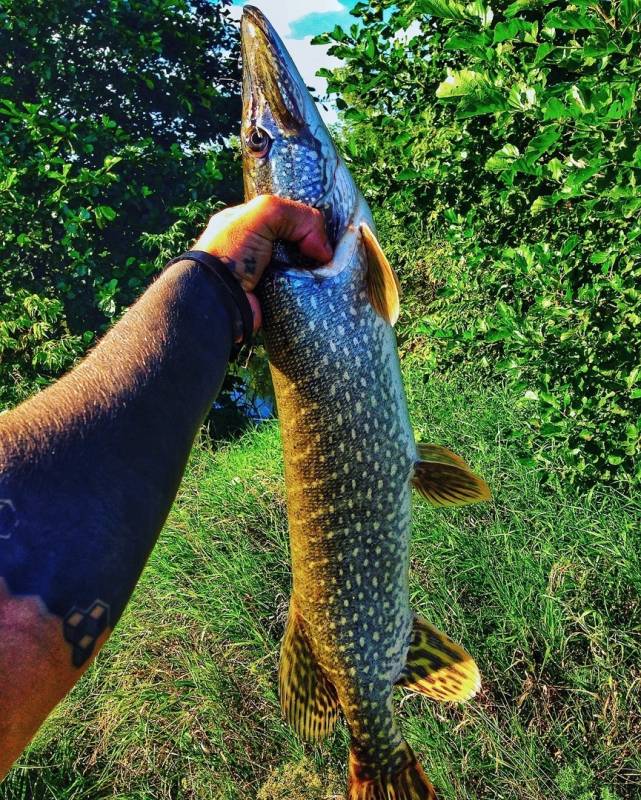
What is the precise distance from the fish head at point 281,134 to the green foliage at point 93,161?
480 centimetres

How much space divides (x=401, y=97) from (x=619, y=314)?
1773 millimetres

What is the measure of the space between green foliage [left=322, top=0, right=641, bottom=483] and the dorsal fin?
698mm

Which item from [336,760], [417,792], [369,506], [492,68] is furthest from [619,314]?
[336,760]

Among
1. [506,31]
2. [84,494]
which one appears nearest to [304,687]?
[84,494]

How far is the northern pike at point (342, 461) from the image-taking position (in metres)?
1.77

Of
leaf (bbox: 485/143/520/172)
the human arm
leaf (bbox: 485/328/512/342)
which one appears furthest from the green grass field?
the human arm

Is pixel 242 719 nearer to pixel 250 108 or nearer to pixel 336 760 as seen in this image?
pixel 336 760

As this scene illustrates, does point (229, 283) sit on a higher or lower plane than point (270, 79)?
lower

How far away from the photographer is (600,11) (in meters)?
1.99

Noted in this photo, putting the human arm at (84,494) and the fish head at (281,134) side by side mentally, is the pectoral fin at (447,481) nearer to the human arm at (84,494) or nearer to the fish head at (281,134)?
the fish head at (281,134)

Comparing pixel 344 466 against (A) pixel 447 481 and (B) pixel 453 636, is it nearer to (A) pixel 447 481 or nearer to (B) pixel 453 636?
(A) pixel 447 481

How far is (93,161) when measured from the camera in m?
7.05

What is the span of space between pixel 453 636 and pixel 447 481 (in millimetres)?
1515

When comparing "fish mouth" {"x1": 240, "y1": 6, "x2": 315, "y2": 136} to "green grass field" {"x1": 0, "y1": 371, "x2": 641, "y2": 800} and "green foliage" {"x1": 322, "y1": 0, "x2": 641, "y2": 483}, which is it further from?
"green grass field" {"x1": 0, "y1": 371, "x2": 641, "y2": 800}
